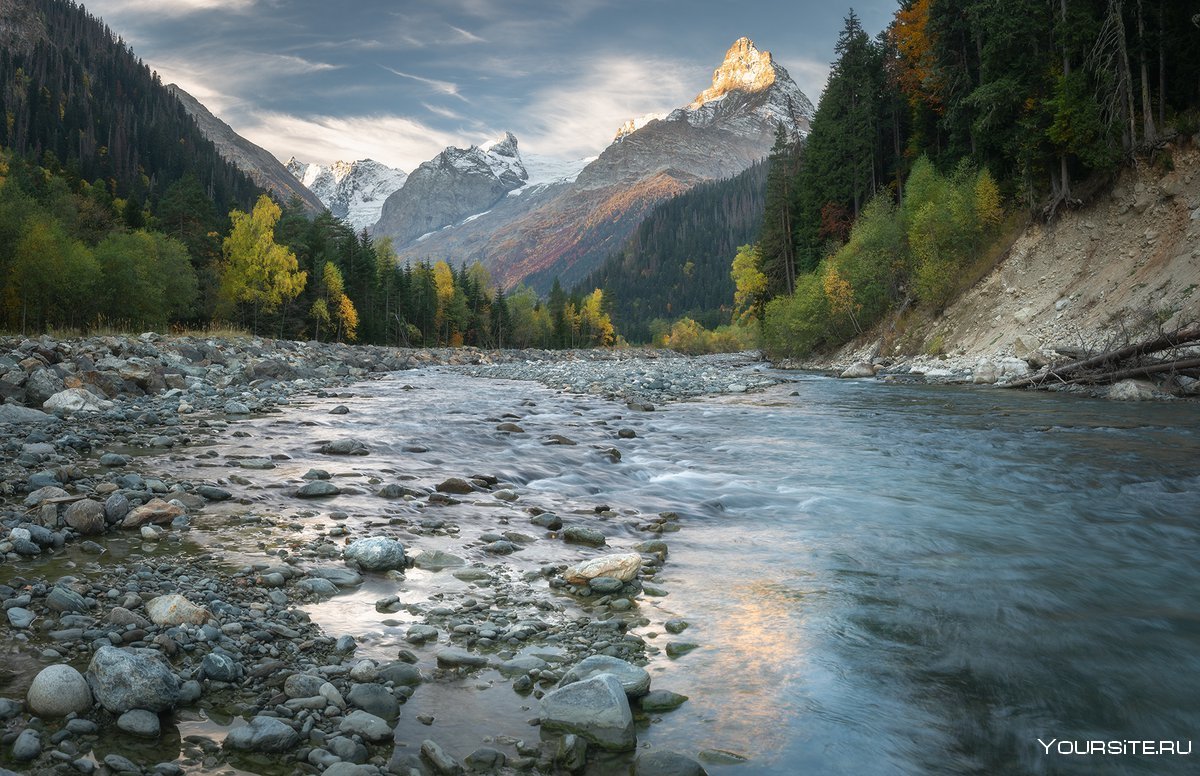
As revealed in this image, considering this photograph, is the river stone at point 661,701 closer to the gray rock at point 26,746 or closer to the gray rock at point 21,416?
the gray rock at point 26,746

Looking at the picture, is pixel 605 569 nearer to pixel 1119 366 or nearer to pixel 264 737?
pixel 264 737

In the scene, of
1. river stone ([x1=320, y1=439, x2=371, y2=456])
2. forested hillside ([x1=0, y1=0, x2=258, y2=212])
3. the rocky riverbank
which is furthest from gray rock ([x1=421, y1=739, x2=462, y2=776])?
forested hillside ([x1=0, y1=0, x2=258, y2=212])

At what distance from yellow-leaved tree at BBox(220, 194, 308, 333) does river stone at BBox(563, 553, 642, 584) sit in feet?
179

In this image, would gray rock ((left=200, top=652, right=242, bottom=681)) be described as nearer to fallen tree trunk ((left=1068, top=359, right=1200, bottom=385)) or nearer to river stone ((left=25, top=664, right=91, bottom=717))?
river stone ((left=25, top=664, right=91, bottom=717))

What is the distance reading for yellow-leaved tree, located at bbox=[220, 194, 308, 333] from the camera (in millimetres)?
53125

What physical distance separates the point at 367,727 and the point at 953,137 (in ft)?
132

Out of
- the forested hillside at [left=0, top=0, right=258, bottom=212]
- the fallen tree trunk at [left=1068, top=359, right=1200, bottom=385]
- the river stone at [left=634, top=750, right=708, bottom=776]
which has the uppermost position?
the forested hillside at [left=0, top=0, right=258, bottom=212]

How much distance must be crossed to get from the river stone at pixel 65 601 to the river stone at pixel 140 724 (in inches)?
57.0

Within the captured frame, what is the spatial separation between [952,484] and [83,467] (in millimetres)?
11171

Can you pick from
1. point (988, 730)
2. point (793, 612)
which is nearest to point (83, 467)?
point (793, 612)

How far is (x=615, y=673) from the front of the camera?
3.72 meters

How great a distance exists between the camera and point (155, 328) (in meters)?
41.3

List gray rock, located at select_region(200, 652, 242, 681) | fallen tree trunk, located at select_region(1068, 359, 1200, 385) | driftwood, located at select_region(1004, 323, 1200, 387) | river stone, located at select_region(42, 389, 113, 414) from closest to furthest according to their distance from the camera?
1. gray rock, located at select_region(200, 652, 242, 681)
2. river stone, located at select_region(42, 389, 113, 414)
3. fallen tree trunk, located at select_region(1068, 359, 1200, 385)
4. driftwood, located at select_region(1004, 323, 1200, 387)

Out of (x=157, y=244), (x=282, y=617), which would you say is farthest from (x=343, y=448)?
(x=157, y=244)
